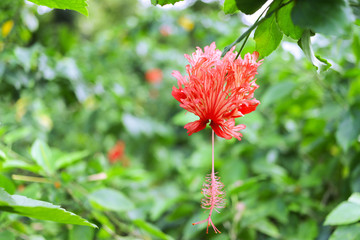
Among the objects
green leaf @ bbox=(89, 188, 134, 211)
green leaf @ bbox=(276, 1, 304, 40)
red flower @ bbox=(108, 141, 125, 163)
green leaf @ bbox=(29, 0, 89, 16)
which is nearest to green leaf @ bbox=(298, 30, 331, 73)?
green leaf @ bbox=(276, 1, 304, 40)

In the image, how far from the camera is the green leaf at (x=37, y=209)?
0.45 m

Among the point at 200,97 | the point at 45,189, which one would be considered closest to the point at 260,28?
the point at 200,97

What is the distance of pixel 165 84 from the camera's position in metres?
3.19

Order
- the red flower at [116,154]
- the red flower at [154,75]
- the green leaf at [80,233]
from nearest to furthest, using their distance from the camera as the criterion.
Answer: the green leaf at [80,233] → the red flower at [116,154] → the red flower at [154,75]

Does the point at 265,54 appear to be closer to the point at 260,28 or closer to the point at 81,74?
the point at 260,28

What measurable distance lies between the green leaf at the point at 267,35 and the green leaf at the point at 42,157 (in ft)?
2.19

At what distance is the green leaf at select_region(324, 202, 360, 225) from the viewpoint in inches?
24.5

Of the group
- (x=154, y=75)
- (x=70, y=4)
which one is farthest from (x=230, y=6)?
(x=154, y=75)

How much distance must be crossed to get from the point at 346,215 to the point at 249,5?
1.52ft

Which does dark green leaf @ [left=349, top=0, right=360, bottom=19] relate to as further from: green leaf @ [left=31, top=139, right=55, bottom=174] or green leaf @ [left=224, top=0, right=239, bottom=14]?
green leaf @ [left=31, top=139, right=55, bottom=174]

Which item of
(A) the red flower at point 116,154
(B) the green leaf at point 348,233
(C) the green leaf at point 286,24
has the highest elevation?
(A) the red flower at point 116,154

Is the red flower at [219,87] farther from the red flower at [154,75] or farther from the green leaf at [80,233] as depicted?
the red flower at [154,75]

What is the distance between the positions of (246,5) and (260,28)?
2.0 inches

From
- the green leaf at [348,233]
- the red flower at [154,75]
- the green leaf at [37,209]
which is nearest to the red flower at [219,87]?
the green leaf at [37,209]
